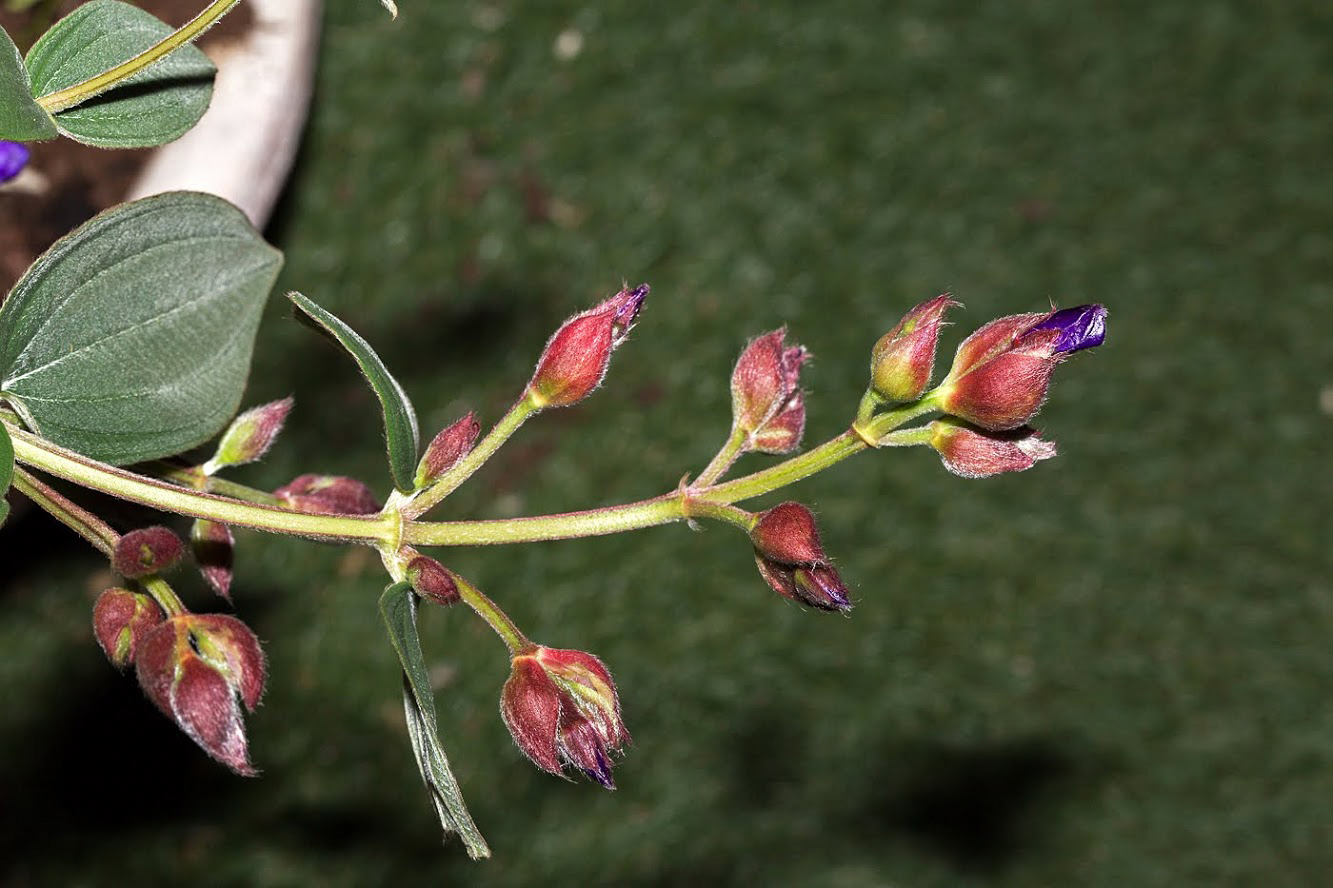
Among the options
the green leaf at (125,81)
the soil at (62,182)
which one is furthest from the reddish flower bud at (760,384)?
the soil at (62,182)

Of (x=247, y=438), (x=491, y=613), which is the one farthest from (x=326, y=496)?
(x=491, y=613)

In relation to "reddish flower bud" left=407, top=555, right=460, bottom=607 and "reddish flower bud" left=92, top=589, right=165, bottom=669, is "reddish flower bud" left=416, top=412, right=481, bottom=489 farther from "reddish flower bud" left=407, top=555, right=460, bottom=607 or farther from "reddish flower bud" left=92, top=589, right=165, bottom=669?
"reddish flower bud" left=92, top=589, right=165, bottom=669

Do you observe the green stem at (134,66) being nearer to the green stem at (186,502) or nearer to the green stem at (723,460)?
the green stem at (186,502)

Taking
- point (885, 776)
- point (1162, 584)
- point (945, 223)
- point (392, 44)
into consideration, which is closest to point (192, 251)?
point (392, 44)

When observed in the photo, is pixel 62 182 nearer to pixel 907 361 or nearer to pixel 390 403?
pixel 390 403

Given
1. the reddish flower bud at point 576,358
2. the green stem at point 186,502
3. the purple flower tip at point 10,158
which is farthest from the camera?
the purple flower tip at point 10,158

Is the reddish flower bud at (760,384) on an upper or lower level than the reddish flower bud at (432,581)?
lower

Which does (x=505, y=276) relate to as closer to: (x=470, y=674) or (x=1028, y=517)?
(x=470, y=674)
